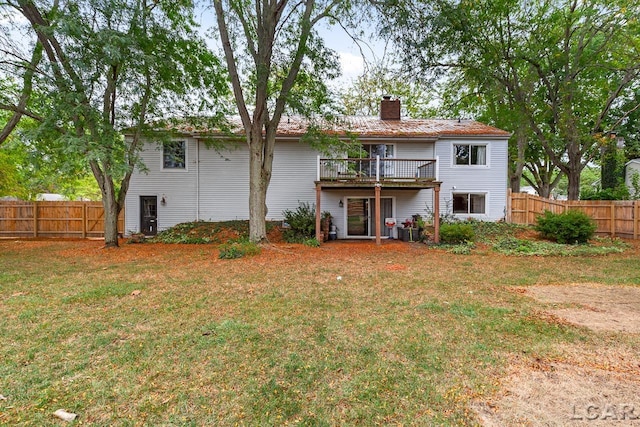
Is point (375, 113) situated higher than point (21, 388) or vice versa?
point (375, 113)

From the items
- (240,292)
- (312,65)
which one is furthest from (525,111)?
(240,292)

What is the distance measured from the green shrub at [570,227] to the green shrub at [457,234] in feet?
9.52

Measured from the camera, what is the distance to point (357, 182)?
11859mm

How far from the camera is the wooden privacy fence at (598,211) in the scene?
1226 cm

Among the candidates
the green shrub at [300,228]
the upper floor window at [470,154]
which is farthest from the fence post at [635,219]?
the green shrub at [300,228]

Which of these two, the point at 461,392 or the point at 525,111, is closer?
the point at 461,392

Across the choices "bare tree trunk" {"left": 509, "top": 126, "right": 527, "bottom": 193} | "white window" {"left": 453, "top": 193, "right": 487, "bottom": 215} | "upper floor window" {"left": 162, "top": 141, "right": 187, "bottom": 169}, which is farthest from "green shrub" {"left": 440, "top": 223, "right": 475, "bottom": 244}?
"upper floor window" {"left": 162, "top": 141, "right": 187, "bottom": 169}

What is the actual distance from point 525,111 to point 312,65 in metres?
10.2

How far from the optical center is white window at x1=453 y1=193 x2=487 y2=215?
576 inches

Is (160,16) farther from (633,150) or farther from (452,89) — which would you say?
(633,150)

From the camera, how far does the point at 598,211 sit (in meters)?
13.2

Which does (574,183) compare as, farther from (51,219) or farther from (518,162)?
(51,219)

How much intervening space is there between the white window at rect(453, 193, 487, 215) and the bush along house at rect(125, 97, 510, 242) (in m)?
0.05

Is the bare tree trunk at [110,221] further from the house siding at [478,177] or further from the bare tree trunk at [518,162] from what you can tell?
the bare tree trunk at [518,162]
